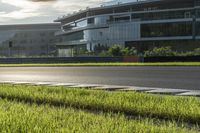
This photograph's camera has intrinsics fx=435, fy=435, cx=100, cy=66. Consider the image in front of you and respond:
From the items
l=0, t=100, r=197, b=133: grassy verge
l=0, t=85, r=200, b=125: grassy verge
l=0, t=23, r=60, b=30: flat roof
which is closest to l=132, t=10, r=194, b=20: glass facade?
l=0, t=23, r=60, b=30: flat roof

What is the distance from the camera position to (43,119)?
8305mm

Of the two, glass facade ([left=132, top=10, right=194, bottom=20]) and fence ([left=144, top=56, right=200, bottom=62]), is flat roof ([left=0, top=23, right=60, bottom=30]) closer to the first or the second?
glass facade ([left=132, top=10, right=194, bottom=20])

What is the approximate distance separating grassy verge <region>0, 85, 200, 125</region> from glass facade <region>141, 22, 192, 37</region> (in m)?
71.0

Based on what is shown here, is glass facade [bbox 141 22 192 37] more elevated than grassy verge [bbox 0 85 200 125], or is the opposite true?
glass facade [bbox 141 22 192 37]

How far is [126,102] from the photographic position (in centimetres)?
1137

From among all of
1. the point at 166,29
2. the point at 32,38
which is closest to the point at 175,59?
the point at 166,29

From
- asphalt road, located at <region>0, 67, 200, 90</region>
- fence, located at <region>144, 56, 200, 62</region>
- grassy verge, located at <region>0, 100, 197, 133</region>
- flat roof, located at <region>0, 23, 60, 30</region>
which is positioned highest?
flat roof, located at <region>0, 23, 60, 30</region>

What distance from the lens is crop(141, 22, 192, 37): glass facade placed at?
3287 inches

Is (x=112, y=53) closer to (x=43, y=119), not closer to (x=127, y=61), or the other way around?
(x=127, y=61)

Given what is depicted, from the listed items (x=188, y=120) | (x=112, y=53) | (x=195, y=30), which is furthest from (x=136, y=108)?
(x=195, y=30)

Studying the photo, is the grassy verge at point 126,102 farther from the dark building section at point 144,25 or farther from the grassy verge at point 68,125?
the dark building section at point 144,25

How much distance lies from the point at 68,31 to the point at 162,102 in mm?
112315

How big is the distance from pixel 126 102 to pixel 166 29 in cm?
7529

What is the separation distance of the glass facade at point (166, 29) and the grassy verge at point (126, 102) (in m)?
71.0
